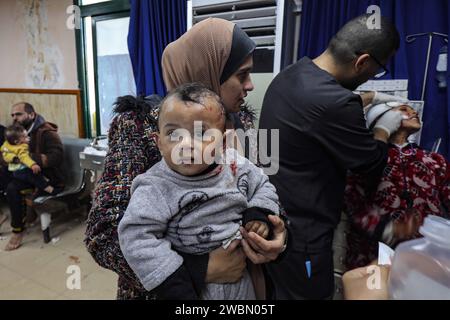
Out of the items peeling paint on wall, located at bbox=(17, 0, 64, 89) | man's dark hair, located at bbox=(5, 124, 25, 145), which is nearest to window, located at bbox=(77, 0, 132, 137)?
peeling paint on wall, located at bbox=(17, 0, 64, 89)

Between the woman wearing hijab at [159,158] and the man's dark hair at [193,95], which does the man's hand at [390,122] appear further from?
the man's dark hair at [193,95]

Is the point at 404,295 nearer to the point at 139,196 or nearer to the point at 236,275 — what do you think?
the point at 236,275

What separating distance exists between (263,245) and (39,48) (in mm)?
4058

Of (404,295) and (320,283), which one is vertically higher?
(404,295)

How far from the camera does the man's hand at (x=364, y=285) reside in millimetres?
566

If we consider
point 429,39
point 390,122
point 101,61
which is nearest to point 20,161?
point 101,61

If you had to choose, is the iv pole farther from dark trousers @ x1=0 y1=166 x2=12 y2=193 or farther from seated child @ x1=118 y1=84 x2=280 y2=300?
dark trousers @ x1=0 y1=166 x2=12 y2=193

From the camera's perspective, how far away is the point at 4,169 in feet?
10.2

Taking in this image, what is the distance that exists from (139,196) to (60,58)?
359 cm

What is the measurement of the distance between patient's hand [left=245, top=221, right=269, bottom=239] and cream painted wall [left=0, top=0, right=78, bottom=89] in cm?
344

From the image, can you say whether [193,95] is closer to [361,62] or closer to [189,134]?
[189,134]

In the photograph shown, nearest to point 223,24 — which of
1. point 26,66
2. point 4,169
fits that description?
point 4,169

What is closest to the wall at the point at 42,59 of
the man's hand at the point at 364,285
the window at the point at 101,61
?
the window at the point at 101,61

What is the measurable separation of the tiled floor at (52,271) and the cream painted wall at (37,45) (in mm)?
1765
